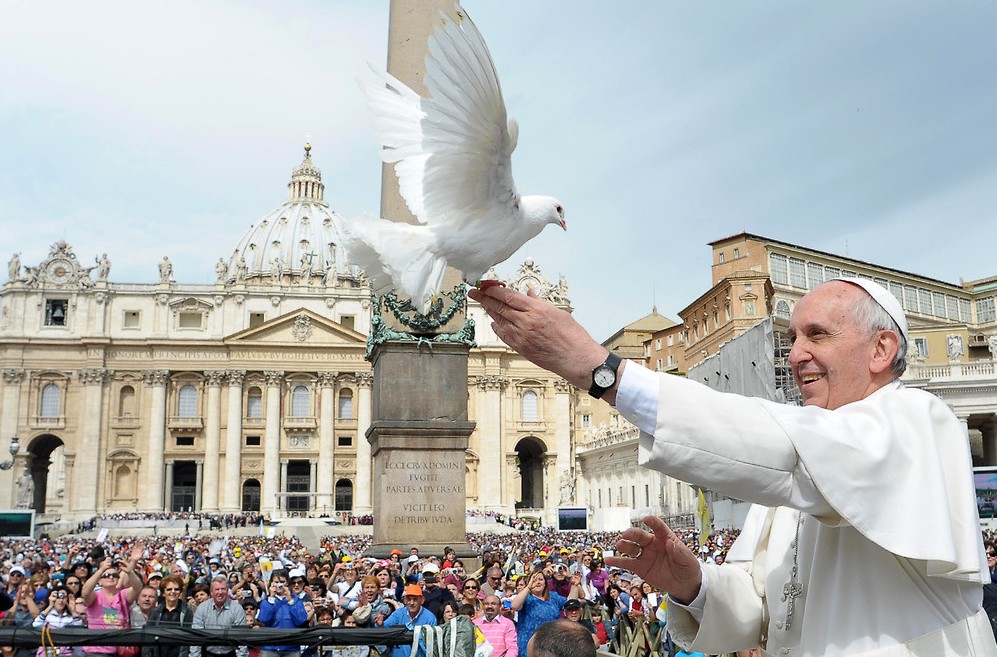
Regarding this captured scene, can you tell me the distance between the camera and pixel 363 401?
77625 mm

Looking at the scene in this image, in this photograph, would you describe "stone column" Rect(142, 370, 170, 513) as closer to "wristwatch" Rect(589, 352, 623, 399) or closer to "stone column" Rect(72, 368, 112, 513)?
"stone column" Rect(72, 368, 112, 513)

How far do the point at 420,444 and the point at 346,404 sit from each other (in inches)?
2666

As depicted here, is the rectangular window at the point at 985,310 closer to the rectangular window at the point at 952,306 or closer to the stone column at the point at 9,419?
the rectangular window at the point at 952,306

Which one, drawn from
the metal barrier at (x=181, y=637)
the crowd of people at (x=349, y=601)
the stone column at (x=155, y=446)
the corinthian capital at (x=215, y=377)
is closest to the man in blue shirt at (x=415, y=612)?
the crowd of people at (x=349, y=601)

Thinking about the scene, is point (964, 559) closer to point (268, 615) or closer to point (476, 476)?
point (268, 615)

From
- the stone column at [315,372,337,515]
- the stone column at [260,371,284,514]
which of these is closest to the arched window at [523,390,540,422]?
the stone column at [315,372,337,515]

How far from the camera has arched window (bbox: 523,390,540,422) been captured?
79875 mm

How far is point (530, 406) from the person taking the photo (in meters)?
80.2

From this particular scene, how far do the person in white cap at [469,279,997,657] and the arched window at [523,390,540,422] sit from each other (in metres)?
77.7

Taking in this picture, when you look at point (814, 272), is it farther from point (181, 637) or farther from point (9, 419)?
point (9, 419)

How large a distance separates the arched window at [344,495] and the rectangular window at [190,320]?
17369mm

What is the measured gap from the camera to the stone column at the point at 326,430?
75938 millimetres

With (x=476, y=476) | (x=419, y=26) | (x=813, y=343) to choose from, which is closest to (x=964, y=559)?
(x=813, y=343)

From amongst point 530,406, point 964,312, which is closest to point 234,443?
point 530,406
